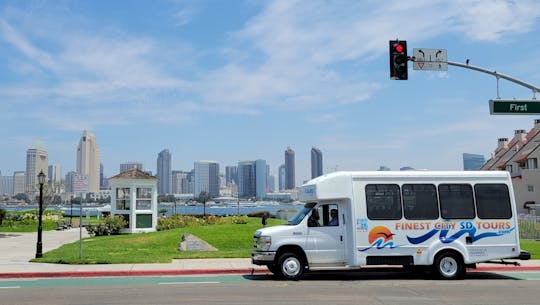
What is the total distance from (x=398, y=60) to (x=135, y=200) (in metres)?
23.9

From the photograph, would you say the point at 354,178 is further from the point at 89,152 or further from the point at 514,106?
the point at 89,152

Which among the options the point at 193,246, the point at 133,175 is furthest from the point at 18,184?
the point at 193,246

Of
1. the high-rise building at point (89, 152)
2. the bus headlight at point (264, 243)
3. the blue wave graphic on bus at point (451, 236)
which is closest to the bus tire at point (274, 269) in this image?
the bus headlight at point (264, 243)

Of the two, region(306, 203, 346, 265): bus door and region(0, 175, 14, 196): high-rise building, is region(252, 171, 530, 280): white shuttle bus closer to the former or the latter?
region(306, 203, 346, 265): bus door

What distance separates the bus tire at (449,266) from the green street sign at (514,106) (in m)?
5.44

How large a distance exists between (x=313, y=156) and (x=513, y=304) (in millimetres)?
59445

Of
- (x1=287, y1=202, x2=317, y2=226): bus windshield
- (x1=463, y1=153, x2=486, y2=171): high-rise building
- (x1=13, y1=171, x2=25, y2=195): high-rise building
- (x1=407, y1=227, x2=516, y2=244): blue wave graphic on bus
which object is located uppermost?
(x1=463, y1=153, x2=486, y2=171): high-rise building

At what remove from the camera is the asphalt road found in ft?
37.1

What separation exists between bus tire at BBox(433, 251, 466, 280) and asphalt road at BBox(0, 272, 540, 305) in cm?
35

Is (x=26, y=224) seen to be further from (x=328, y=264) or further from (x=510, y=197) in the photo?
(x=510, y=197)

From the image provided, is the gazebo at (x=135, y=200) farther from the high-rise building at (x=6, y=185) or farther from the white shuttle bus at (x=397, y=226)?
the high-rise building at (x=6, y=185)

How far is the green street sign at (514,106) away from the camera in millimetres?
17609

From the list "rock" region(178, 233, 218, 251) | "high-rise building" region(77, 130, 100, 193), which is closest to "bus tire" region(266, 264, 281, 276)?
"rock" region(178, 233, 218, 251)

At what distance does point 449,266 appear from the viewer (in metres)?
15.1
